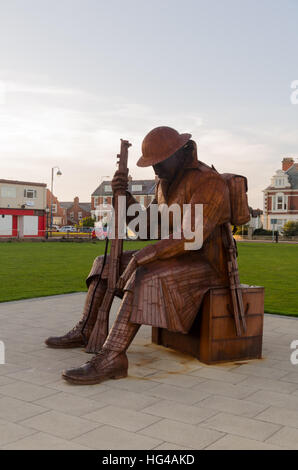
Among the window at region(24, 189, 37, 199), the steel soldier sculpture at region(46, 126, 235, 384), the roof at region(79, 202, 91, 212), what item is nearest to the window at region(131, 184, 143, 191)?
the roof at region(79, 202, 91, 212)

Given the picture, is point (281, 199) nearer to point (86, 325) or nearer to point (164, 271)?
point (86, 325)

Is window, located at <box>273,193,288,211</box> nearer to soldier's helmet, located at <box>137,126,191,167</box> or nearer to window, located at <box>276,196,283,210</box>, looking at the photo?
window, located at <box>276,196,283,210</box>

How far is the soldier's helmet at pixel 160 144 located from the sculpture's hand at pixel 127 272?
967 mm

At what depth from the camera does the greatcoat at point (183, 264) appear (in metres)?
4.68

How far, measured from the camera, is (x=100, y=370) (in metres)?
4.48

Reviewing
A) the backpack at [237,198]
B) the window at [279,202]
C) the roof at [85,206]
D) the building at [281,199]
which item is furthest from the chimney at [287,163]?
the backpack at [237,198]

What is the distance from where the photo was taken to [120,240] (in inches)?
213

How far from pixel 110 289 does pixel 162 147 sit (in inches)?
61.4

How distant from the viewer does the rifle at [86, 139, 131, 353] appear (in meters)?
5.30

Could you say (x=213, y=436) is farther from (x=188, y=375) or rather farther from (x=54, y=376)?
(x=54, y=376)

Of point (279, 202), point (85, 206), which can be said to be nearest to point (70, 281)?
point (279, 202)

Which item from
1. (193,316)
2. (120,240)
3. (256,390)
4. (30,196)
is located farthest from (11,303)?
(30,196)

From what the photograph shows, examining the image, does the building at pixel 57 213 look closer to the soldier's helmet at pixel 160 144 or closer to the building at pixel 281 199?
the building at pixel 281 199

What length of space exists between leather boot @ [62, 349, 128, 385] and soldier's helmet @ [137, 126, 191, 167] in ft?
6.08
